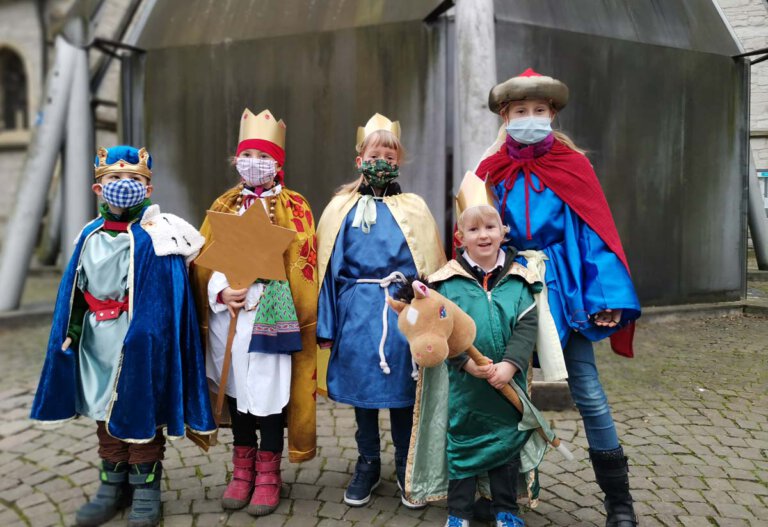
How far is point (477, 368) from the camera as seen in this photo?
238 centimetres

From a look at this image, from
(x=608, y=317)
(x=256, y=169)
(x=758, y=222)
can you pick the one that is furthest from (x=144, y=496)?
(x=758, y=222)

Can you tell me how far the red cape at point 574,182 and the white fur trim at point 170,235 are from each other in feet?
4.84

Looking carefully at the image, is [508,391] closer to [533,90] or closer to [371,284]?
[371,284]

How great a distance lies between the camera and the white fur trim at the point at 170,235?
106 inches

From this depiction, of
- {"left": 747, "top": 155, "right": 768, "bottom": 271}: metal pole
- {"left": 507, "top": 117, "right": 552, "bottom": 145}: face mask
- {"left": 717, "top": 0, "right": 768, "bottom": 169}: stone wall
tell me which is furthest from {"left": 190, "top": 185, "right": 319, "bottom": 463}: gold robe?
{"left": 747, "top": 155, "right": 768, "bottom": 271}: metal pole

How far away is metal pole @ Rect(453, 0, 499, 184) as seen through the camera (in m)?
4.85

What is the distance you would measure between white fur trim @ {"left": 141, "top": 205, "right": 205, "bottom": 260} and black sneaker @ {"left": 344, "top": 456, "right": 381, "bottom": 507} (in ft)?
4.51

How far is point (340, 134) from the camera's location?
6207mm

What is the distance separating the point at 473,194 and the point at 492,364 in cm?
73

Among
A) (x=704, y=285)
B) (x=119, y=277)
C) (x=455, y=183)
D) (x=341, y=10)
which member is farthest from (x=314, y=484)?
(x=704, y=285)

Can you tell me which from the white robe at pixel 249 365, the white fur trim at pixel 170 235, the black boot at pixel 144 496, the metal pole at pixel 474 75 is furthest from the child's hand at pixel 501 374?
the metal pole at pixel 474 75

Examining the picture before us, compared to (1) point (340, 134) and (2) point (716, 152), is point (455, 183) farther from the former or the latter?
(2) point (716, 152)

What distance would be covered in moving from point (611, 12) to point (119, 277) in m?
6.17

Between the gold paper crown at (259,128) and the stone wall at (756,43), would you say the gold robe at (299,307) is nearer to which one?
the gold paper crown at (259,128)
